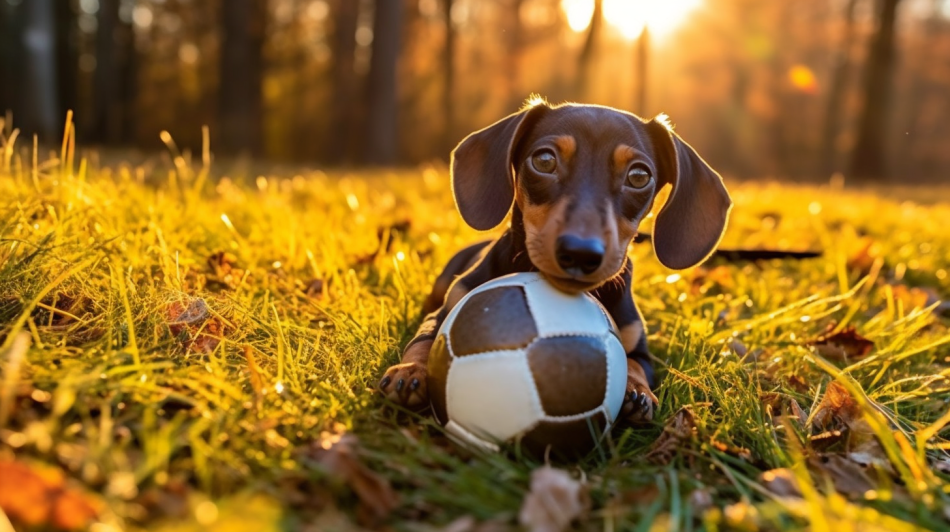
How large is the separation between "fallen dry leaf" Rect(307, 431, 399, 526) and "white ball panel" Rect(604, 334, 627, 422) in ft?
2.45

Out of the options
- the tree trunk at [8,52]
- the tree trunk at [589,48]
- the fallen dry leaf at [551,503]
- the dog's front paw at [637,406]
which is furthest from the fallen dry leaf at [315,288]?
the tree trunk at [589,48]

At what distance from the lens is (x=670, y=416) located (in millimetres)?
2697

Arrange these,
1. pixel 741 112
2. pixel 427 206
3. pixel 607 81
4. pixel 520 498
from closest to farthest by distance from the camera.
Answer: pixel 520 498, pixel 427 206, pixel 607 81, pixel 741 112

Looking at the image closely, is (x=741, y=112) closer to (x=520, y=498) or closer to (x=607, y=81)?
(x=607, y=81)

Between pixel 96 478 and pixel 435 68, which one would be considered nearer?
pixel 96 478

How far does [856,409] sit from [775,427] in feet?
1.03

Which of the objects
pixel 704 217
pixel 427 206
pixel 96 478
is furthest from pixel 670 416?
pixel 427 206

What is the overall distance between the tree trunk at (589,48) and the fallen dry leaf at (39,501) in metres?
16.9

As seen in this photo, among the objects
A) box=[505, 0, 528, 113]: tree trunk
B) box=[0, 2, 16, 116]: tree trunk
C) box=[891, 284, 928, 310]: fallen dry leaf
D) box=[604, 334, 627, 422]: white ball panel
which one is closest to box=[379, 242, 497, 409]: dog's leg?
box=[604, 334, 627, 422]: white ball panel

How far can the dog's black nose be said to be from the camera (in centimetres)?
242

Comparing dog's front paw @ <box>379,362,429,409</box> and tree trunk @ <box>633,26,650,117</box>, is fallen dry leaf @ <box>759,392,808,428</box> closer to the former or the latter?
dog's front paw @ <box>379,362,429,409</box>

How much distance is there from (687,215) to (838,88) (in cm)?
2969

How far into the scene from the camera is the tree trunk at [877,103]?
1769cm

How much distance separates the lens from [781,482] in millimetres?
2162
